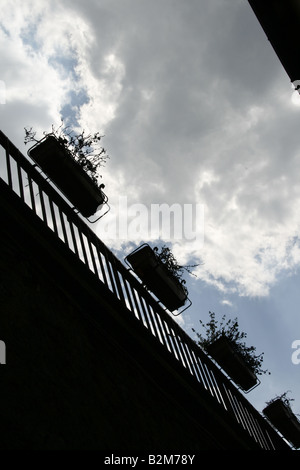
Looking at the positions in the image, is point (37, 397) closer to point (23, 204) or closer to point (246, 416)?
point (23, 204)

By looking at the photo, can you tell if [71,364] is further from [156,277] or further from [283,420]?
[283,420]

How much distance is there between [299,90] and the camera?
2.96m

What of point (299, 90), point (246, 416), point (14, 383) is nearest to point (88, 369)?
point (14, 383)

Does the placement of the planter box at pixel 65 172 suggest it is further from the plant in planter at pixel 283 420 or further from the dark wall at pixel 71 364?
the plant in planter at pixel 283 420

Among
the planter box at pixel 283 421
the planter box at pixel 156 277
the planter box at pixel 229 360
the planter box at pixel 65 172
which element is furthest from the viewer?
the planter box at pixel 283 421

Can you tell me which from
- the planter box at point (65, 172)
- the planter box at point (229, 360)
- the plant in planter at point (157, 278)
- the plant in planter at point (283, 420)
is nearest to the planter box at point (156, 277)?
the plant in planter at point (157, 278)

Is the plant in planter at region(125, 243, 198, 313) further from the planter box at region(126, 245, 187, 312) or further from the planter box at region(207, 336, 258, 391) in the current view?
the planter box at region(207, 336, 258, 391)

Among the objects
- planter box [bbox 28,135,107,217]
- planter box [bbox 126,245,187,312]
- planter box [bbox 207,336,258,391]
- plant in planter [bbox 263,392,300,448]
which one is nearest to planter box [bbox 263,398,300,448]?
plant in planter [bbox 263,392,300,448]

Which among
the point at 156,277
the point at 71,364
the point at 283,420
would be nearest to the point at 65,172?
the point at 156,277

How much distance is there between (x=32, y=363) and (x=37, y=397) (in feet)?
0.90

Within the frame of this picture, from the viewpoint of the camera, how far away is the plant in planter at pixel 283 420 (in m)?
8.45

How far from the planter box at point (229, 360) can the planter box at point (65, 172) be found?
147 inches

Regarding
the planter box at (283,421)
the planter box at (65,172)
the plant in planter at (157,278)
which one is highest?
the planter box at (65,172)

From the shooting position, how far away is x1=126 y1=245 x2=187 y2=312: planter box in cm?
605
